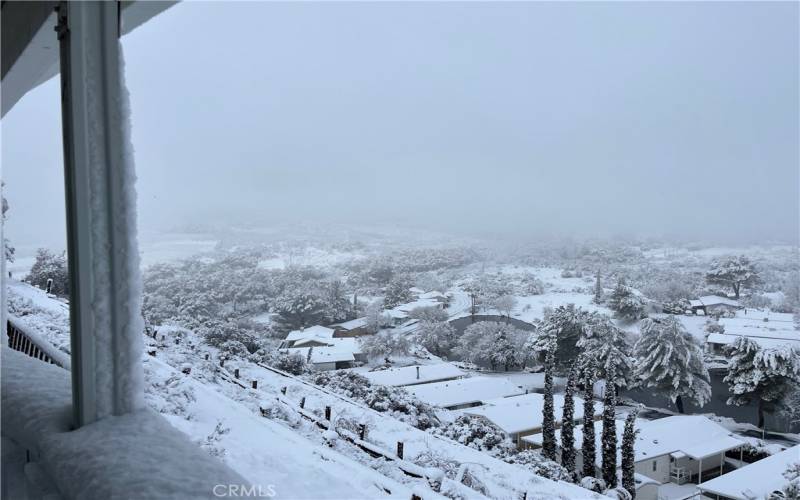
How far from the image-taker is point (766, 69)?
9539mm

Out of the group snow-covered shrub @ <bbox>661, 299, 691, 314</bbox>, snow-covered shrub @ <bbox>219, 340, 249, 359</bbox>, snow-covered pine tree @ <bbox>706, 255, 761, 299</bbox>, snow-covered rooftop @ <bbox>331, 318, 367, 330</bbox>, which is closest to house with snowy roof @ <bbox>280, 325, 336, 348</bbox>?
snow-covered rooftop @ <bbox>331, 318, 367, 330</bbox>

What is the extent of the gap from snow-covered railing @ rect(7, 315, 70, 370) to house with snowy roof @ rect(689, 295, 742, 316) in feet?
37.4

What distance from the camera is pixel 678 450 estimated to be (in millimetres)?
6477

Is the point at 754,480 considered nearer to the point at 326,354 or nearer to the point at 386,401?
the point at 386,401

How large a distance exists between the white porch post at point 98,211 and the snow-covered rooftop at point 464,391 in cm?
762

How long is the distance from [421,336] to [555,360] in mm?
3664

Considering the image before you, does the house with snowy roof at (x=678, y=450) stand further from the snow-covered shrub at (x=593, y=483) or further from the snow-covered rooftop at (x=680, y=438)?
the snow-covered shrub at (x=593, y=483)

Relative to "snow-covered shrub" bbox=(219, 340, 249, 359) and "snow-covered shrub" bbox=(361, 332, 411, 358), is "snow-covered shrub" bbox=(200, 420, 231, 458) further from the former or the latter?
"snow-covered shrub" bbox=(361, 332, 411, 358)

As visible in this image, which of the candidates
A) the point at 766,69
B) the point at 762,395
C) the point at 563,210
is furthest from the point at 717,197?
the point at 762,395

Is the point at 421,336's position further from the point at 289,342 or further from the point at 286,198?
the point at 286,198

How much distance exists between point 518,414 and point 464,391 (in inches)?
68.0

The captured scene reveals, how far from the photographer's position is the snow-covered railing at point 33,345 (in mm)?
1411

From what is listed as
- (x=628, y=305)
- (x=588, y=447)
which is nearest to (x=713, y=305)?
(x=628, y=305)

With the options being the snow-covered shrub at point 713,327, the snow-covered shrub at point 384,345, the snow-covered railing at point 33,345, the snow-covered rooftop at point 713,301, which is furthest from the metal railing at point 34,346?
the snow-covered rooftop at point 713,301
